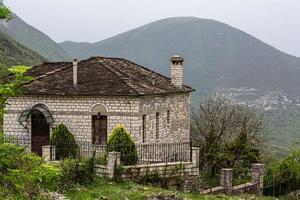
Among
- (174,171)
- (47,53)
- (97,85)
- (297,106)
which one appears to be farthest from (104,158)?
(297,106)

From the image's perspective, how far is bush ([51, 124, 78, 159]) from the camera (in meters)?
23.3

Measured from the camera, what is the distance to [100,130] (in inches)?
996

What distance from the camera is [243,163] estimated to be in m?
31.0

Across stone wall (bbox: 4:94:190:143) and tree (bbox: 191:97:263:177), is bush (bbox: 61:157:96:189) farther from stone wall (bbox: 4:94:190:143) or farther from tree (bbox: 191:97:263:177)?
tree (bbox: 191:97:263:177)

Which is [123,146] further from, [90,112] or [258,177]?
[258,177]

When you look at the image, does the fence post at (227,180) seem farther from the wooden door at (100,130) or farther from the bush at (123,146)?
the wooden door at (100,130)

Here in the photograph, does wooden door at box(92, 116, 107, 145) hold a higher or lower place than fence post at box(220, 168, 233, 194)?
higher

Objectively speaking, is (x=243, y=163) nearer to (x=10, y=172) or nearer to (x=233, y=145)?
(x=233, y=145)

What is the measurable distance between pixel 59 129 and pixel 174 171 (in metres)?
5.52

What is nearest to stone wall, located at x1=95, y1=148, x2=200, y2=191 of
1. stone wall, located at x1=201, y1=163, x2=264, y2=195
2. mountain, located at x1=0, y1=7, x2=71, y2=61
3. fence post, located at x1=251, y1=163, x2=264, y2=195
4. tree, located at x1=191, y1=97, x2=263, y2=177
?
stone wall, located at x1=201, y1=163, x2=264, y2=195

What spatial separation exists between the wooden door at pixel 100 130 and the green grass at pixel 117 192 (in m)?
4.80

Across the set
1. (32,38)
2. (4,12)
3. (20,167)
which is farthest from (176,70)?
(32,38)

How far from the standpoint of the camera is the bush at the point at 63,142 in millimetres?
23281

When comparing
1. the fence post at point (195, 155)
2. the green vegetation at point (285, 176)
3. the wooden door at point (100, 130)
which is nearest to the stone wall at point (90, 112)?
the wooden door at point (100, 130)
